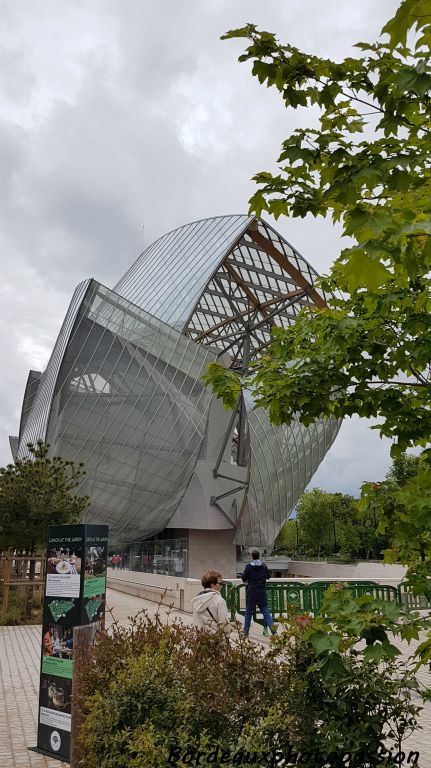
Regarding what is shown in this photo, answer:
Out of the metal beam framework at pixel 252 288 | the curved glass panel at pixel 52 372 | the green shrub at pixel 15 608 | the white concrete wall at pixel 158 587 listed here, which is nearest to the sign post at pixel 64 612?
the white concrete wall at pixel 158 587

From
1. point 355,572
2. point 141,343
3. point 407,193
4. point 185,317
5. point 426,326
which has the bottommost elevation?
point 355,572

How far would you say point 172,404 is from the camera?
3719cm

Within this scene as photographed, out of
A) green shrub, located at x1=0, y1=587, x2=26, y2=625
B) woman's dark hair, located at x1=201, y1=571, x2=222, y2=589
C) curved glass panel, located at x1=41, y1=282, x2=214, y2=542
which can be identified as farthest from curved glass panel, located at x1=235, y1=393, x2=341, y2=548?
woman's dark hair, located at x1=201, y1=571, x2=222, y2=589

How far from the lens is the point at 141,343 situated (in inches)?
1439

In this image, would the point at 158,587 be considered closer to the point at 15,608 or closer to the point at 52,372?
the point at 15,608

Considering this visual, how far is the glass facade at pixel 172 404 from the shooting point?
3475cm

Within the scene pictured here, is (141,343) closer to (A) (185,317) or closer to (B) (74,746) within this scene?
(A) (185,317)

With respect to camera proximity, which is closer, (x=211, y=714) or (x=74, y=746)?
(x=211, y=714)

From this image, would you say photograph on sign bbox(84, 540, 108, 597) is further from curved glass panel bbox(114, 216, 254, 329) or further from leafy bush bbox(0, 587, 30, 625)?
curved glass panel bbox(114, 216, 254, 329)

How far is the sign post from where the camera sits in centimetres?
695

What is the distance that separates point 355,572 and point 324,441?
40.0 ft

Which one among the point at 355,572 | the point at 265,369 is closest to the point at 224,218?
the point at 355,572

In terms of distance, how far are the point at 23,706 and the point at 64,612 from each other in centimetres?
304

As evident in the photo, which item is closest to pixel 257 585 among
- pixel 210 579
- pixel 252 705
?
pixel 210 579
